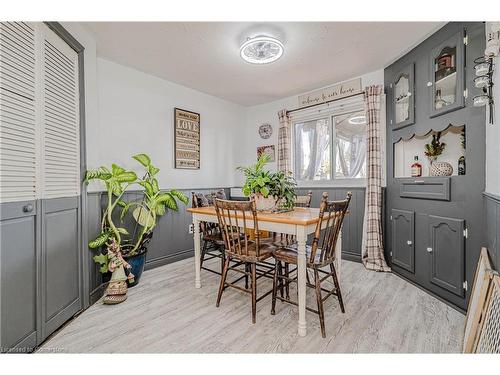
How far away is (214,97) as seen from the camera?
411cm

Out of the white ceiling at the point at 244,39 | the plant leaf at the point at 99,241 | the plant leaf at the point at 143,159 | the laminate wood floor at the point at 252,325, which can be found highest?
the white ceiling at the point at 244,39

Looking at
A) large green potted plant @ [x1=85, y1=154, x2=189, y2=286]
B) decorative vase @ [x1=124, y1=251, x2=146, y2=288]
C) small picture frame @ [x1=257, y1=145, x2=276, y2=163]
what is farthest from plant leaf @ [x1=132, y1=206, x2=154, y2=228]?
small picture frame @ [x1=257, y1=145, x2=276, y2=163]

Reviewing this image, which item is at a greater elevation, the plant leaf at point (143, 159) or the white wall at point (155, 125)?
the white wall at point (155, 125)

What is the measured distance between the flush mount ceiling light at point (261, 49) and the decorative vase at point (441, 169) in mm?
1936

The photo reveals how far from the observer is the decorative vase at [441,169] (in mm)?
2367

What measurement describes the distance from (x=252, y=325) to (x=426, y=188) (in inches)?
83.8

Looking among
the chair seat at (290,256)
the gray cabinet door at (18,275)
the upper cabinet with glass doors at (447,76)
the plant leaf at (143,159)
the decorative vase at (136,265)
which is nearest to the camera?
the gray cabinet door at (18,275)

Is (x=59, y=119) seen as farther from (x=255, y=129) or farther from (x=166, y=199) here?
(x=255, y=129)

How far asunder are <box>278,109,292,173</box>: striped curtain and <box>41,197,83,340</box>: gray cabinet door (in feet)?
9.53

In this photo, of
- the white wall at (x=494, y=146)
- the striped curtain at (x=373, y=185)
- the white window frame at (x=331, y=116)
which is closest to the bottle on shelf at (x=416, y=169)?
the striped curtain at (x=373, y=185)

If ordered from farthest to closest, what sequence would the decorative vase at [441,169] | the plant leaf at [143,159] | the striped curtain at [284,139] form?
1. the striped curtain at [284,139]
2. the plant leaf at [143,159]
3. the decorative vase at [441,169]

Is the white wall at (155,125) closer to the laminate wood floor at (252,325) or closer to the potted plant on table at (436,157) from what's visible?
the laminate wood floor at (252,325)
